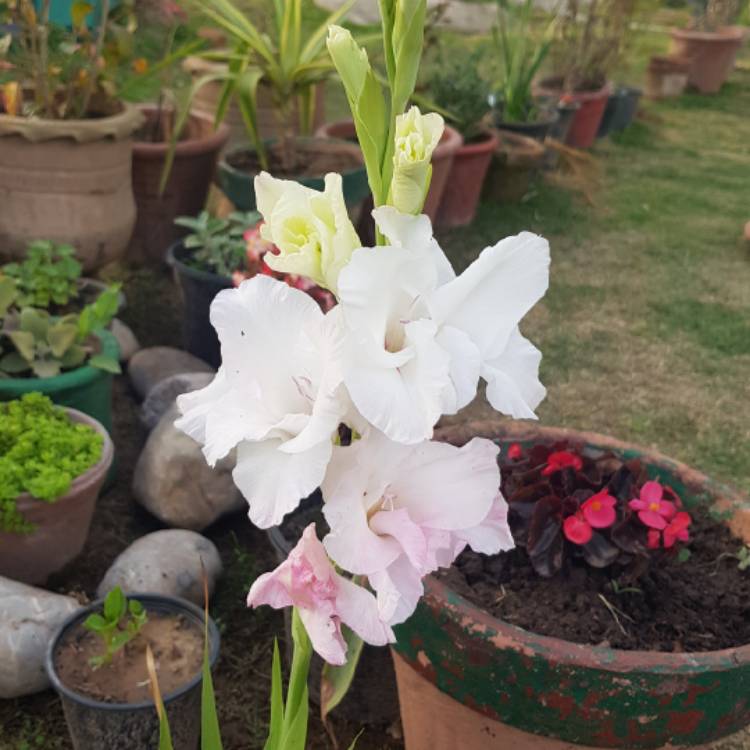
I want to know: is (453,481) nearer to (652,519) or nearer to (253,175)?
(652,519)

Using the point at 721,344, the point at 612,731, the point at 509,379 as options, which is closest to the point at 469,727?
the point at 612,731

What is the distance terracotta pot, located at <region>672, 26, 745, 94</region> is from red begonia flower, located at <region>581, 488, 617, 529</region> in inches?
292

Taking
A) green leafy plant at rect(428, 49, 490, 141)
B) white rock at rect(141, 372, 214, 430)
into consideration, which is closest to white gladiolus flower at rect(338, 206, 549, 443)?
white rock at rect(141, 372, 214, 430)

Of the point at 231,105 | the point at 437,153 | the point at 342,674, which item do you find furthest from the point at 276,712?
the point at 231,105

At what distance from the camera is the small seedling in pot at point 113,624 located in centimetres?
185

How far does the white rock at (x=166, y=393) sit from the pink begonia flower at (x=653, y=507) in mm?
1424

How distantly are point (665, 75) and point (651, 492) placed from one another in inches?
281

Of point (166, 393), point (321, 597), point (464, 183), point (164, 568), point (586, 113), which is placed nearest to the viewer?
point (321, 597)

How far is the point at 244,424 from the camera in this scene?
2.76 ft

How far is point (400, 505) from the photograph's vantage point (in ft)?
2.94

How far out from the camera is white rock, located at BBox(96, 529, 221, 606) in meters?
2.18

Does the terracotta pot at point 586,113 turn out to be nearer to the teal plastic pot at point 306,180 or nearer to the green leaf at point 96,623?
the teal plastic pot at point 306,180

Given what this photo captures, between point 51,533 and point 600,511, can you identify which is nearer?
point 600,511

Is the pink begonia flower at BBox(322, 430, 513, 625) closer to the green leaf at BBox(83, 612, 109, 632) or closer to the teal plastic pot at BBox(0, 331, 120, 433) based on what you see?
the green leaf at BBox(83, 612, 109, 632)
